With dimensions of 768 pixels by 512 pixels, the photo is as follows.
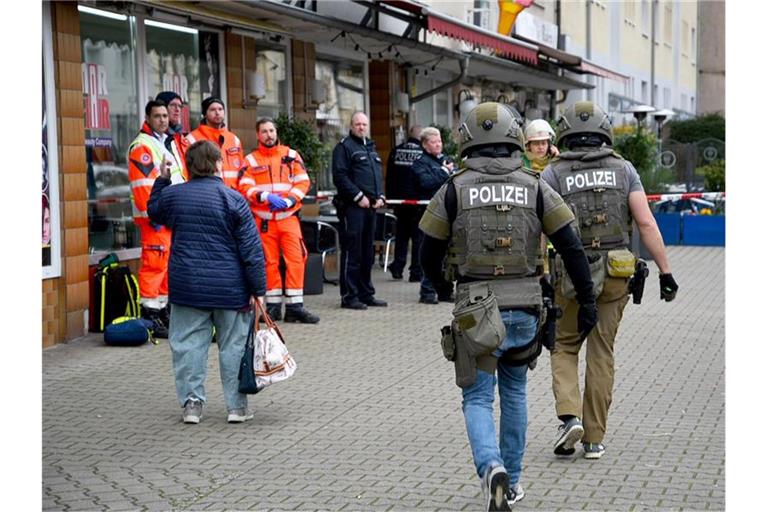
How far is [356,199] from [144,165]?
2724mm

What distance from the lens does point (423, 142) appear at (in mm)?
14211

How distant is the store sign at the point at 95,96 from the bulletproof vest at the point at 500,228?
6.55m

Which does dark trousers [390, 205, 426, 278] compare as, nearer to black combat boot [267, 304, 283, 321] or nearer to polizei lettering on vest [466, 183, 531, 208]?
black combat boot [267, 304, 283, 321]

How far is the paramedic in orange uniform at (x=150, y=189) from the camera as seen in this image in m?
10.6

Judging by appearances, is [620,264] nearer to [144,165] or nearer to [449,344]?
[449,344]

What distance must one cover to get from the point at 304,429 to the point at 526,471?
5.31 ft

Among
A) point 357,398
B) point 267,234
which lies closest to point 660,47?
point 267,234

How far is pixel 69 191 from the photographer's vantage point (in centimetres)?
1075

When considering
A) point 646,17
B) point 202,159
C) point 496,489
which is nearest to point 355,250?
point 202,159

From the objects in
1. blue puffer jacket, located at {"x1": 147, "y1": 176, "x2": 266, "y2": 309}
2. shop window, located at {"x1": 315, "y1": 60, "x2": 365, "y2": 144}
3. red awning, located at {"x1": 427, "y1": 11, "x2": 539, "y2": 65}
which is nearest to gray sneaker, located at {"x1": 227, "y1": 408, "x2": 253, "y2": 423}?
blue puffer jacket, located at {"x1": 147, "y1": 176, "x2": 266, "y2": 309}

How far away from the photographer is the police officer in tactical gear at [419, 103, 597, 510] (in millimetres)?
5609

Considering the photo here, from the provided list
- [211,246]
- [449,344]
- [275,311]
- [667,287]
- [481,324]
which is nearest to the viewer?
[481,324]

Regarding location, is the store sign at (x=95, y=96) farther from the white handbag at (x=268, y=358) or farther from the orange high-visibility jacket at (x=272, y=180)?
the white handbag at (x=268, y=358)

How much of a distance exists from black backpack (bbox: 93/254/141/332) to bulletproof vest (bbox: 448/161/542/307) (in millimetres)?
5850
